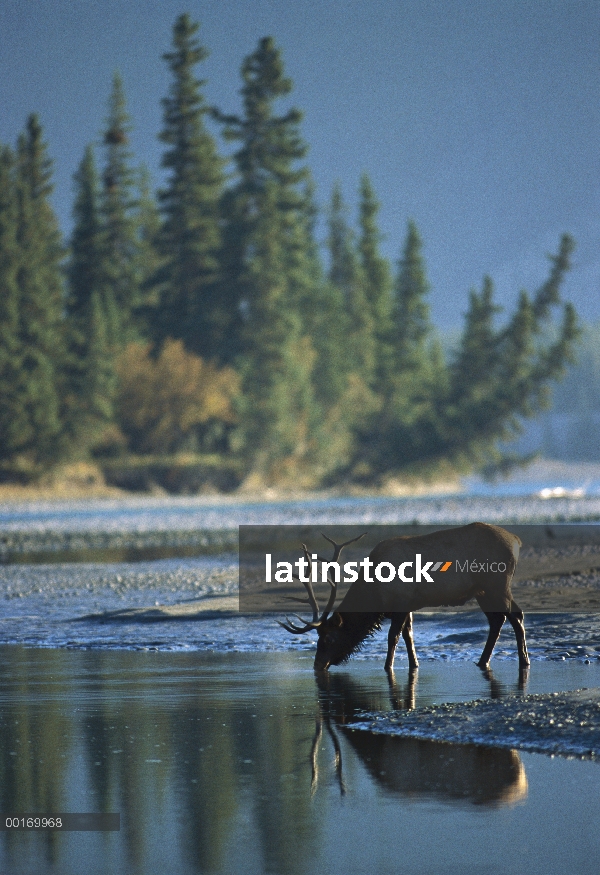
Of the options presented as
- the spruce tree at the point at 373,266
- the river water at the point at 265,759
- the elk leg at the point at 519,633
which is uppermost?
the spruce tree at the point at 373,266

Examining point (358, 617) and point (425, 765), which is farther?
point (358, 617)

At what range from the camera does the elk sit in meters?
14.6

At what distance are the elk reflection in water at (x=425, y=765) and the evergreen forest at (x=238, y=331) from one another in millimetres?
75348

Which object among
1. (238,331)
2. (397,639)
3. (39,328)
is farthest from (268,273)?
(397,639)

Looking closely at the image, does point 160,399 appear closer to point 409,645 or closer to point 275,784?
point 409,645

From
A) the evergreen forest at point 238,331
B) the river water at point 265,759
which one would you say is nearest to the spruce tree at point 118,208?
the evergreen forest at point 238,331

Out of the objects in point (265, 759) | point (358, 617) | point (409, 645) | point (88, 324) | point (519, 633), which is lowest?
point (265, 759)

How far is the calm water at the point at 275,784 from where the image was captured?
24.3 ft

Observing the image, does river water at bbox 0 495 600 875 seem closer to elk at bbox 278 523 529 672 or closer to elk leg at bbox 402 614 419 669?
elk leg at bbox 402 614 419 669

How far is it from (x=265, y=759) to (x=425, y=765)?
121cm

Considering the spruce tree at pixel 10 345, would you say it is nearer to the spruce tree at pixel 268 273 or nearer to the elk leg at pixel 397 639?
the spruce tree at pixel 268 273

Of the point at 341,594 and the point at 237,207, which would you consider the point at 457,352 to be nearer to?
the point at 237,207

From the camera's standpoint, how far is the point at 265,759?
1005cm

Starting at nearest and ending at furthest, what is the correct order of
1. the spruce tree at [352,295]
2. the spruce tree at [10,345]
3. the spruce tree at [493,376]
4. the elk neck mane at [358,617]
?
1. the elk neck mane at [358,617]
2. the spruce tree at [10,345]
3. the spruce tree at [493,376]
4. the spruce tree at [352,295]
